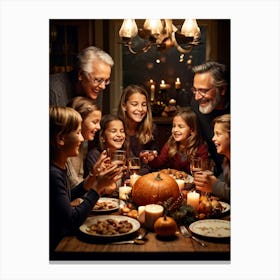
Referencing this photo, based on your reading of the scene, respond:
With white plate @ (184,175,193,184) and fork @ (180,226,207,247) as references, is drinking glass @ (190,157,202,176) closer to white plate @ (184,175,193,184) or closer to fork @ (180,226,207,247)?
white plate @ (184,175,193,184)

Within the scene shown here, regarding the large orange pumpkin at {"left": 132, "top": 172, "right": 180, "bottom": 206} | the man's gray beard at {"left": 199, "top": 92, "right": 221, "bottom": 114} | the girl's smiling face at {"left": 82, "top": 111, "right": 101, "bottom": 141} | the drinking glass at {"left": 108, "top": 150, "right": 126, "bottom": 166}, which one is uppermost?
the man's gray beard at {"left": 199, "top": 92, "right": 221, "bottom": 114}

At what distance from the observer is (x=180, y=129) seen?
107 inches

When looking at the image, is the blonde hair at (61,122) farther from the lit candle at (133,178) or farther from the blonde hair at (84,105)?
the lit candle at (133,178)

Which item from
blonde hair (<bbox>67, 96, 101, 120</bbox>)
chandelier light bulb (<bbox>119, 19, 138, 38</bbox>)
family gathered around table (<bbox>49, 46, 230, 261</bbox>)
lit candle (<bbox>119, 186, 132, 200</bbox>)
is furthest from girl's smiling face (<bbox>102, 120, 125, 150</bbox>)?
chandelier light bulb (<bbox>119, 19, 138, 38</bbox>)

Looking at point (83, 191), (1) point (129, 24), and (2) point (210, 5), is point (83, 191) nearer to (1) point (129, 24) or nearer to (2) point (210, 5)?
(1) point (129, 24)

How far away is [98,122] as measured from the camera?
2682 millimetres

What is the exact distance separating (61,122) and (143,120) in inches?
16.7

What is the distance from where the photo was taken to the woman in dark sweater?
259 cm

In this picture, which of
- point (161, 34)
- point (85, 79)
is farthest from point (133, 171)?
point (161, 34)

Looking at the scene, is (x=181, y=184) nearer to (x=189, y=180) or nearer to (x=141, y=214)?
(x=189, y=180)

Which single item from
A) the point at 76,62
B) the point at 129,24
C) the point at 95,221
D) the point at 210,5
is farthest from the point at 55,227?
the point at 210,5

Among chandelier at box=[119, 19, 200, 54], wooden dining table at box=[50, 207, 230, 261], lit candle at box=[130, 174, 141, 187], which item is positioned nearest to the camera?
wooden dining table at box=[50, 207, 230, 261]

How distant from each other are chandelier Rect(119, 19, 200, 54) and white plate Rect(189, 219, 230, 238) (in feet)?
2.87

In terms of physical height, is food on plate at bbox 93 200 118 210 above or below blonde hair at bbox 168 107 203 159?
below
